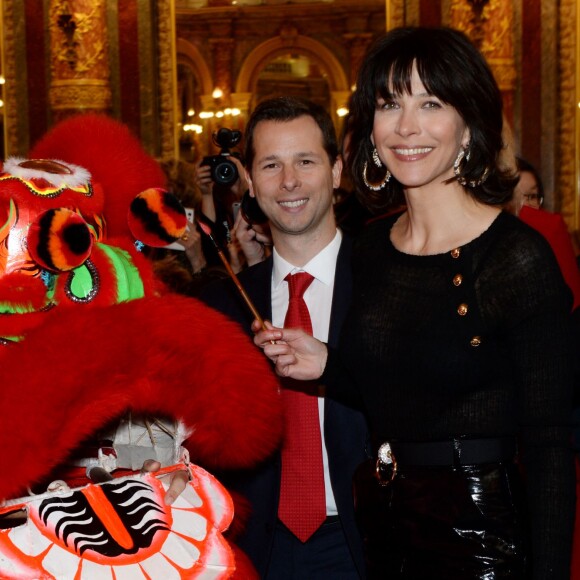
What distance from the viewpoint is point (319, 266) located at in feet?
8.37

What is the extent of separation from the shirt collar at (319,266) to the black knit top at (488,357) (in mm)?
554

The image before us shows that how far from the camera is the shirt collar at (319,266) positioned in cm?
255

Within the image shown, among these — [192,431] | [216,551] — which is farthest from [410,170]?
[216,551]

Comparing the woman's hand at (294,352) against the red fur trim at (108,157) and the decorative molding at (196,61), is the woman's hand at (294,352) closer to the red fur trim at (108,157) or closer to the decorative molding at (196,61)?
the red fur trim at (108,157)

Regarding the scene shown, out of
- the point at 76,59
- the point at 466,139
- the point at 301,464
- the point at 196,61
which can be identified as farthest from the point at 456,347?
the point at 196,61

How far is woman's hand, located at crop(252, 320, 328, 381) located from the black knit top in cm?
19

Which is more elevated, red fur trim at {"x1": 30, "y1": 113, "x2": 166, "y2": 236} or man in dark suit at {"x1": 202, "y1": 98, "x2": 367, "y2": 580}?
red fur trim at {"x1": 30, "y1": 113, "x2": 166, "y2": 236}

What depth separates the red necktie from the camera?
2326 millimetres

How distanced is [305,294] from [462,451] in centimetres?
84

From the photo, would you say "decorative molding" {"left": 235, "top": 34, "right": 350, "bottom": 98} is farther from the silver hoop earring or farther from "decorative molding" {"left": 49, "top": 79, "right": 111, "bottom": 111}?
the silver hoop earring

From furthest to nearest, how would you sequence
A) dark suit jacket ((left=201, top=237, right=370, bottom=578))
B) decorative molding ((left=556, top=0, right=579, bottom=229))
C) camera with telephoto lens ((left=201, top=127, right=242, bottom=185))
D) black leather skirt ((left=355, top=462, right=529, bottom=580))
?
decorative molding ((left=556, top=0, right=579, bottom=229)), camera with telephoto lens ((left=201, top=127, right=242, bottom=185)), dark suit jacket ((left=201, top=237, right=370, bottom=578)), black leather skirt ((left=355, top=462, right=529, bottom=580))

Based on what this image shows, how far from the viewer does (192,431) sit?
1906 millimetres

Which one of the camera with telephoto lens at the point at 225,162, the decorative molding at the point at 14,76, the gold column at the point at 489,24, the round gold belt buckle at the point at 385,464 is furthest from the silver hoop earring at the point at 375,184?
the decorative molding at the point at 14,76

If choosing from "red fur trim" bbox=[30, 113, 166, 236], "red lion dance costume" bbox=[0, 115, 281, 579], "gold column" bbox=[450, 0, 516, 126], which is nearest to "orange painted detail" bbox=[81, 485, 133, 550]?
"red lion dance costume" bbox=[0, 115, 281, 579]
